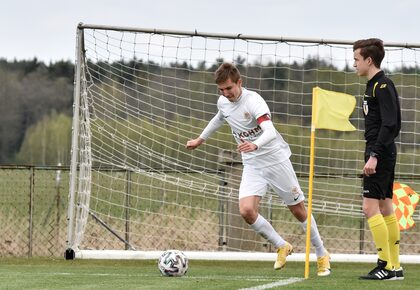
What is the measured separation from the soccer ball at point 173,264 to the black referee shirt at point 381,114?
207cm

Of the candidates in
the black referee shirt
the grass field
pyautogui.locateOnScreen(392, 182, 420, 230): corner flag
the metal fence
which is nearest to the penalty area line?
the grass field

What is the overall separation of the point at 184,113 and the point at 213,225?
2.70m

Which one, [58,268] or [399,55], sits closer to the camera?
[58,268]

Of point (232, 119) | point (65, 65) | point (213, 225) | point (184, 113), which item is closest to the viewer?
point (232, 119)

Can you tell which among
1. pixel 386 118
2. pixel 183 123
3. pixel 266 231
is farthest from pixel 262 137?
pixel 183 123

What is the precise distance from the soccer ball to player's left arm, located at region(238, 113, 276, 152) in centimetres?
125

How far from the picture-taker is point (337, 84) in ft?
46.8

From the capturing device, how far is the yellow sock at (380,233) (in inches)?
362

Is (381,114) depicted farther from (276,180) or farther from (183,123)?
(183,123)

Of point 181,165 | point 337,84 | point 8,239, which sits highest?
point 337,84

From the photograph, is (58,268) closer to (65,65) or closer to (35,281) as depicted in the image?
(35,281)

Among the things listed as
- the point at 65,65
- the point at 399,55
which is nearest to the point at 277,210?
the point at 399,55

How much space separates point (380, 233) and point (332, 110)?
1184 mm

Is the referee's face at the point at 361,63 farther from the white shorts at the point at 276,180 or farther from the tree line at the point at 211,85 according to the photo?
the tree line at the point at 211,85
